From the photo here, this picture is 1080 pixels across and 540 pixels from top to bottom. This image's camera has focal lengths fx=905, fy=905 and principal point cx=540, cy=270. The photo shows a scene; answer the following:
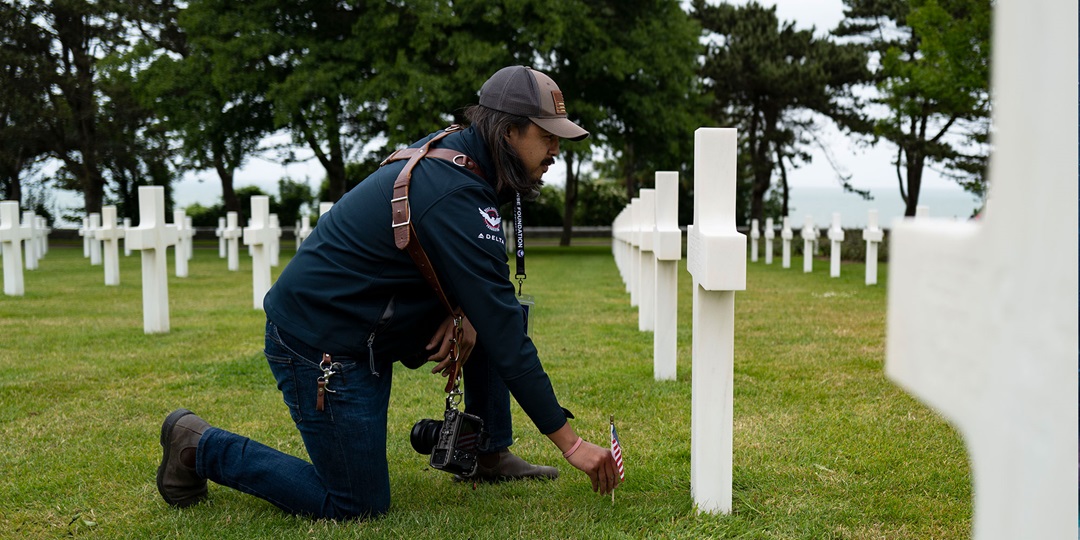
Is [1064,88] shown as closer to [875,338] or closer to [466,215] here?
[466,215]

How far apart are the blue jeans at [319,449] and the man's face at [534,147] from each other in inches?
33.2

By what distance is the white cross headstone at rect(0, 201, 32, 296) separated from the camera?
1080cm

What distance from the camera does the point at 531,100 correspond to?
296 cm

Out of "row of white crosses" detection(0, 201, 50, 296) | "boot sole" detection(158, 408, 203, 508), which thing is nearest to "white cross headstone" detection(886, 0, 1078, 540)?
"boot sole" detection(158, 408, 203, 508)

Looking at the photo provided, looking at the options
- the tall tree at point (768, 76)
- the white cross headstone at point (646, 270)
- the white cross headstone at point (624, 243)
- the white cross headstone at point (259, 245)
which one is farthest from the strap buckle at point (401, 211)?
the tall tree at point (768, 76)

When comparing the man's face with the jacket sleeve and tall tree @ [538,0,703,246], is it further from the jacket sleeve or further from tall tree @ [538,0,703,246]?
tall tree @ [538,0,703,246]

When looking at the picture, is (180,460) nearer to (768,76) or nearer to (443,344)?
(443,344)

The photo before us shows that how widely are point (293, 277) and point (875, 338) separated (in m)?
5.39

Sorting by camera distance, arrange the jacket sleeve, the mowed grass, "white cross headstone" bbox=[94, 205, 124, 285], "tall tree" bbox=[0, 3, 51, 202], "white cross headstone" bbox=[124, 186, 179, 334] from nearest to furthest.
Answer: the jacket sleeve, the mowed grass, "white cross headstone" bbox=[124, 186, 179, 334], "white cross headstone" bbox=[94, 205, 124, 285], "tall tree" bbox=[0, 3, 51, 202]

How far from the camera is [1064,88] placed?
779 millimetres

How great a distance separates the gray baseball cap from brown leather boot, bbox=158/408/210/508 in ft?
5.22

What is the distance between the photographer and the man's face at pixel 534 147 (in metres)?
3.02

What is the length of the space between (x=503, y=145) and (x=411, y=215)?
42 cm

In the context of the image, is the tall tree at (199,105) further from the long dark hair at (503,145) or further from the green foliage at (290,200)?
the long dark hair at (503,145)
